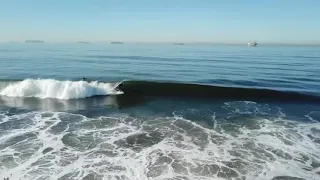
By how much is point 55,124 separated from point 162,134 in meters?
6.23

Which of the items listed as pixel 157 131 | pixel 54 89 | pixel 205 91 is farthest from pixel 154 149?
pixel 54 89

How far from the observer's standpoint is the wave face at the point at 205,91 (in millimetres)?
21347

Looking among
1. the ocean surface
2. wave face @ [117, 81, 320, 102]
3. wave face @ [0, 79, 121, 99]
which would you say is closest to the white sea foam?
the ocean surface

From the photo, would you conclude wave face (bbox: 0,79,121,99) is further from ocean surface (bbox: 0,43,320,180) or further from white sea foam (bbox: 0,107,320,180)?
white sea foam (bbox: 0,107,320,180)

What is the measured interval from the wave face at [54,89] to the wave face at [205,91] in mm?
1957

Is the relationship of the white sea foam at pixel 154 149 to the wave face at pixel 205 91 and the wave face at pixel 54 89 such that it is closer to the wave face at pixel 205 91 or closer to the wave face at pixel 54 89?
the wave face at pixel 205 91

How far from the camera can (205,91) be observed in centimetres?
2288

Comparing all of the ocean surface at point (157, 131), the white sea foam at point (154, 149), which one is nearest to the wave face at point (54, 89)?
the ocean surface at point (157, 131)

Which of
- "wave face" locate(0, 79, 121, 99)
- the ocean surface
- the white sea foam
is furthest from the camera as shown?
"wave face" locate(0, 79, 121, 99)

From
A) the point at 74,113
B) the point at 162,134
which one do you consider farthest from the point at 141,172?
the point at 74,113

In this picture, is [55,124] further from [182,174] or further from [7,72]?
→ [7,72]

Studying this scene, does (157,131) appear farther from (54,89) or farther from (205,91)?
(54,89)

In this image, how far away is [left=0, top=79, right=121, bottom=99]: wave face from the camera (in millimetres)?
22234

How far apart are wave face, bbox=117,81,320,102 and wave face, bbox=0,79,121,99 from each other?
1957mm
